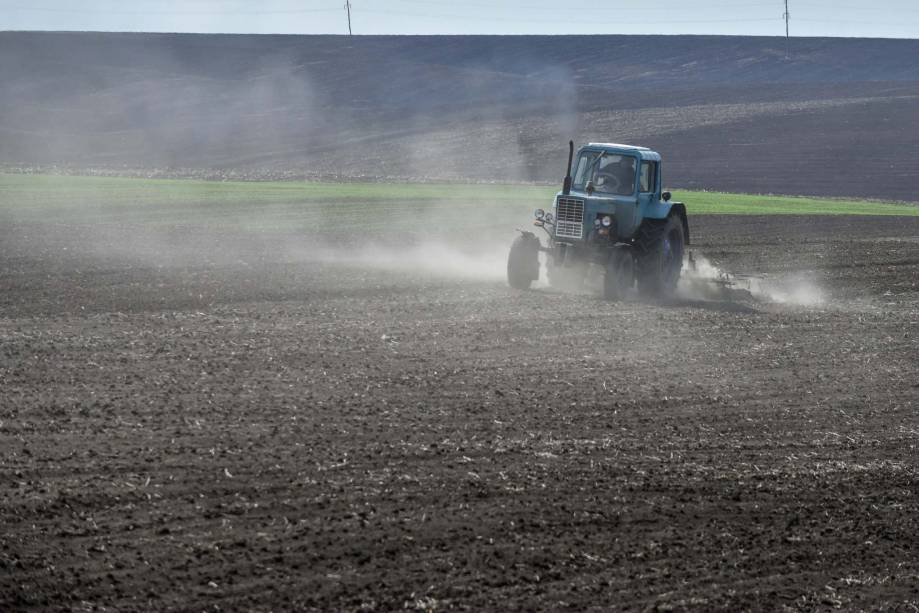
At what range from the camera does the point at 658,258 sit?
20.1 m

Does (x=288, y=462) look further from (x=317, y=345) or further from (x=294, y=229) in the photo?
(x=294, y=229)

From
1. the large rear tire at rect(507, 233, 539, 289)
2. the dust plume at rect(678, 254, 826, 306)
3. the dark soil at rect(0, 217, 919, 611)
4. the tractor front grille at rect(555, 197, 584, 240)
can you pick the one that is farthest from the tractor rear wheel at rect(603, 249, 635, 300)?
the dust plume at rect(678, 254, 826, 306)

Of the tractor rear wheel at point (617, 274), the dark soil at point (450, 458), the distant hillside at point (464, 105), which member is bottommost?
the dark soil at point (450, 458)

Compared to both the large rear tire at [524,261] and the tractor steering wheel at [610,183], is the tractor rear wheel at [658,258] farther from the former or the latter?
the large rear tire at [524,261]

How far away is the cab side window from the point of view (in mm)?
20281

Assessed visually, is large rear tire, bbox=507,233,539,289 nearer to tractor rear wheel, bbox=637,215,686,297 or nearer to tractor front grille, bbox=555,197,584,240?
tractor front grille, bbox=555,197,584,240

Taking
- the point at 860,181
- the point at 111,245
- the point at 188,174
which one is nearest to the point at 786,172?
the point at 860,181

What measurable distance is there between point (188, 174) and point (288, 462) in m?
51.1

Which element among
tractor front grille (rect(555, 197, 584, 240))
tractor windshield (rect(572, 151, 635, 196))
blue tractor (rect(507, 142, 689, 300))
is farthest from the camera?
tractor windshield (rect(572, 151, 635, 196))

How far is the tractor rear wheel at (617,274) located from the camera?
1927 centimetres

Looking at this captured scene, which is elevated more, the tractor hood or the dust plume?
the tractor hood

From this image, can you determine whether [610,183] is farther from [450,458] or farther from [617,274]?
[450,458]

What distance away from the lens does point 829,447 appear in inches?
405

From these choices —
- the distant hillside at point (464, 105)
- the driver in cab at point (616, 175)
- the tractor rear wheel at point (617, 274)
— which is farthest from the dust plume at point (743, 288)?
the distant hillside at point (464, 105)
